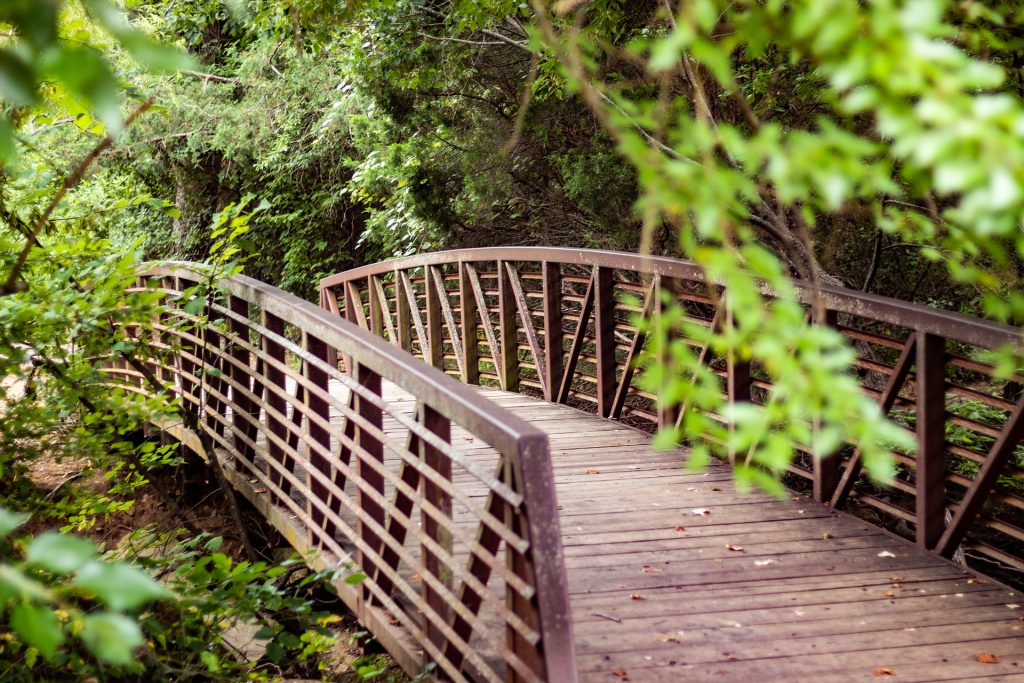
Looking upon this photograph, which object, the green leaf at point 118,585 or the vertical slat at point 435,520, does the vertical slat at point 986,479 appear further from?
the green leaf at point 118,585

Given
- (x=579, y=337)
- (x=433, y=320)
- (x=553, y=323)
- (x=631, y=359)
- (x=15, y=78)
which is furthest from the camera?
(x=433, y=320)

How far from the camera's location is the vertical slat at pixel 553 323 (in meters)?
7.06

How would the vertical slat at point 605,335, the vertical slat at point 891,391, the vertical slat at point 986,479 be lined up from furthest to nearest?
the vertical slat at point 605,335, the vertical slat at point 891,391, the vertical slat at point 986,479

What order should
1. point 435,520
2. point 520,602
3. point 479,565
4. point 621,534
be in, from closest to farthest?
point 520,602 → point 479,565 → point 435,520 → point 621,534

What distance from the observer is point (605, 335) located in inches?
258

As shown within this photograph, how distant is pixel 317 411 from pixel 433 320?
4.16 m

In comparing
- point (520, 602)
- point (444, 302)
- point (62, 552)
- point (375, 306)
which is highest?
point (62, 552)

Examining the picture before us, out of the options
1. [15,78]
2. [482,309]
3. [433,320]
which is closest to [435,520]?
[15,78]

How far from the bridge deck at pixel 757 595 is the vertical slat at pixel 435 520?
0.51 metres

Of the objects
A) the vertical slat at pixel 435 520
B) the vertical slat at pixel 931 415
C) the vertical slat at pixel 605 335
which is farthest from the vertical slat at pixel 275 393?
the vertical slat at pixel 931 415

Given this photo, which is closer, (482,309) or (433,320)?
(482,309)

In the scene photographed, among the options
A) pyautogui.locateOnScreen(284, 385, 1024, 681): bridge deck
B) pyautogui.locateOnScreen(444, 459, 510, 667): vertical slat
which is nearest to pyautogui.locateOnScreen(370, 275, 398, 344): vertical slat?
pyautogui.locateOnScreen(284, 385, 1024, 681): bridge deck

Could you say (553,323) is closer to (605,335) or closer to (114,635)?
(605,335)

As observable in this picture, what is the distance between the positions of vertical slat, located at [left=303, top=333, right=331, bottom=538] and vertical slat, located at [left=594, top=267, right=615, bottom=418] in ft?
6.81
